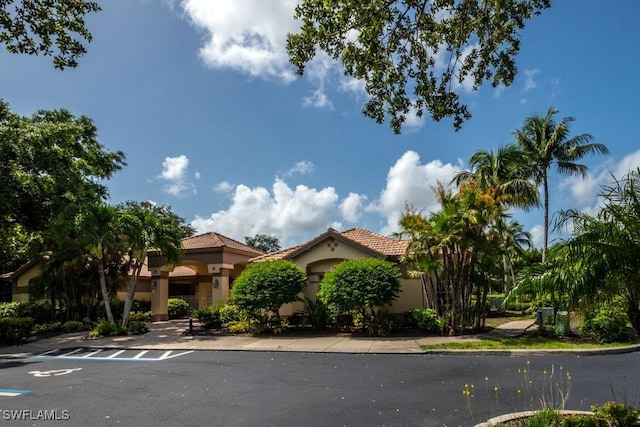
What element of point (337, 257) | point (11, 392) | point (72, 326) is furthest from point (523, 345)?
point (72, 326)

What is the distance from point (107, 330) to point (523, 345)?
56.2 ft

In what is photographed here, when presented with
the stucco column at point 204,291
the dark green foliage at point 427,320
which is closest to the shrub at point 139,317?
the stucco column at point 204,291

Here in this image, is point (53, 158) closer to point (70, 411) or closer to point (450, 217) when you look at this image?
point (70, 411)

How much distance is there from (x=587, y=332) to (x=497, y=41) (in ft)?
36.5

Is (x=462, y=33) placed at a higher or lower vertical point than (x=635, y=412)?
higher

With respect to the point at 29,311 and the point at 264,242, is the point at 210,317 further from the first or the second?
the point at 264,242

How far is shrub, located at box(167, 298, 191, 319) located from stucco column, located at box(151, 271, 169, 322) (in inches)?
81.6

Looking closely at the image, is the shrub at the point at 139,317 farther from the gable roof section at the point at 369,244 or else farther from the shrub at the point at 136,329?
the gable roof section at the point at 369,244

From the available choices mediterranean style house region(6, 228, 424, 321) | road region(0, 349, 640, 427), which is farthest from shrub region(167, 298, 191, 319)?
road region(0, 349, 640, 427)

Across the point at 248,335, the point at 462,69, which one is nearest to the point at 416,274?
the point at 248,335

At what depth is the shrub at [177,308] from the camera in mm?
27844

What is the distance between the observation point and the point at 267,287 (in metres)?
17.7

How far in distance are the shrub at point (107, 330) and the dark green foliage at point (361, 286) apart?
9.65m

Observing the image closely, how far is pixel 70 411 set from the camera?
285 inches
